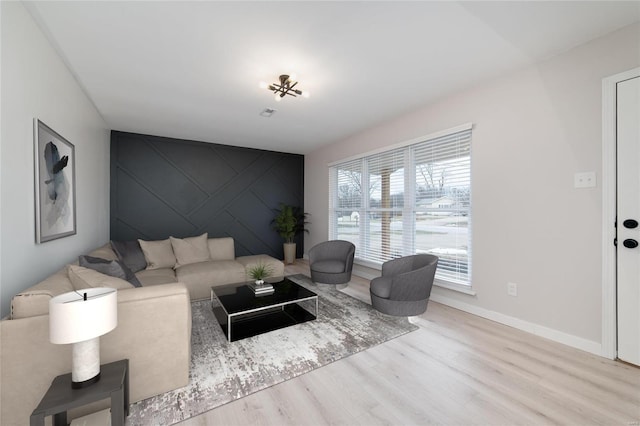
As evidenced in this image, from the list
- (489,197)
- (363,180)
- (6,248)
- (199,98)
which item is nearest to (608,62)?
(489,197)

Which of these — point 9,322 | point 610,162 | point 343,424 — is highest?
point 610,162

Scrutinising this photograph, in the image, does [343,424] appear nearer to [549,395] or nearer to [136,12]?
[549,395]

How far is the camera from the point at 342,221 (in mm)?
5316

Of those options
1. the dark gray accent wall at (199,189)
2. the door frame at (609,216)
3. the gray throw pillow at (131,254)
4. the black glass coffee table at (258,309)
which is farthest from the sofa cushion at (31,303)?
the door frame at (609,216)

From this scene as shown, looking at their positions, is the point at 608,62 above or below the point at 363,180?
above

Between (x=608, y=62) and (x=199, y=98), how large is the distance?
4.07 metres

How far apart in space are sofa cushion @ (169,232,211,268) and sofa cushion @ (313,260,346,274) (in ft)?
6.09

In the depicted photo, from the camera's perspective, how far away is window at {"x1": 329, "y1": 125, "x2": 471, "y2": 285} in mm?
3201

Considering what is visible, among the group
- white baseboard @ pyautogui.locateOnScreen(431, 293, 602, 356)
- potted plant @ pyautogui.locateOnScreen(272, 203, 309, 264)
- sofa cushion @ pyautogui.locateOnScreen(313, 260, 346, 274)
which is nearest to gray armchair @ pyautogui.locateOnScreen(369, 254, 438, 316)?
white baseboard @ pyautogui.locateOnScreen(431, 293, 602, 356)

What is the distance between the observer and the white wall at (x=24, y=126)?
5.10ft

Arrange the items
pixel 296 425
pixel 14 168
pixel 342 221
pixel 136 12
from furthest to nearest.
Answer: pixel 342 221
pixel 136 12
pixel 14 168
pixel 296 425

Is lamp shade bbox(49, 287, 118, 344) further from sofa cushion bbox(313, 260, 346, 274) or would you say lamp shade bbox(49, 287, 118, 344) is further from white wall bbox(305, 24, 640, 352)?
white wall bbox(305, 24, 640, 352)

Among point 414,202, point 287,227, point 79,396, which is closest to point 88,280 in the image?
point 79,396

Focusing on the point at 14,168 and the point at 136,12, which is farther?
the point at 136,12
